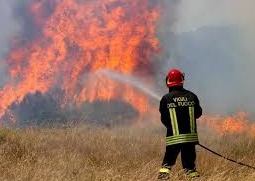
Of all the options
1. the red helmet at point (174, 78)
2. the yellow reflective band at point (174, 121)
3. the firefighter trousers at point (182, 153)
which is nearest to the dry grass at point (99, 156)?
the firefighter trousers at point (182, 153)

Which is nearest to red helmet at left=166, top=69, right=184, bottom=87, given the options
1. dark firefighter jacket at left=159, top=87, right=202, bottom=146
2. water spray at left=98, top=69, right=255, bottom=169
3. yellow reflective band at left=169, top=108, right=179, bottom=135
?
dark firefighter jacket at left=159, top=87, right=202, bottom=146

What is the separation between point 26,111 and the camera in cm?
2525

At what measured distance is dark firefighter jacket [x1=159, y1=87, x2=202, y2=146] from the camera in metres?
8.08

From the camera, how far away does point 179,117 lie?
26.6 feet

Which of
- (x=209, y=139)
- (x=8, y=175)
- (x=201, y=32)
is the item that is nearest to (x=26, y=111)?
(x=209, y=139)

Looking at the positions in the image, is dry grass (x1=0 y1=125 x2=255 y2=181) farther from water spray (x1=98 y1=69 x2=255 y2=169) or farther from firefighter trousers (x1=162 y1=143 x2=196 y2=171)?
water spray (x1=98 y1=69 x2=255 y2=169)

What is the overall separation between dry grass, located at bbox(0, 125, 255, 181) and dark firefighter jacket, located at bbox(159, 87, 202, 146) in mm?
589

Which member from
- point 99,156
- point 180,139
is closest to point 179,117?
point 180,139

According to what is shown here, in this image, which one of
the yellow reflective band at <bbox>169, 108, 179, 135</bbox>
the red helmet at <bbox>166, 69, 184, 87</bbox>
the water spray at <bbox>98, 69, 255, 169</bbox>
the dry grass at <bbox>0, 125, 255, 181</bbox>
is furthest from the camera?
the water spray at <bbox>98, 69, 255, 169</bbox>

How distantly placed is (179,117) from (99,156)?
2992mm

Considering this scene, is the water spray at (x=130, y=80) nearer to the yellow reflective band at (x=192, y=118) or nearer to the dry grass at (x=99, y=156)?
the dry grass at (x=99, y=156)

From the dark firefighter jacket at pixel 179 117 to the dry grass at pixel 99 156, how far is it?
59cm

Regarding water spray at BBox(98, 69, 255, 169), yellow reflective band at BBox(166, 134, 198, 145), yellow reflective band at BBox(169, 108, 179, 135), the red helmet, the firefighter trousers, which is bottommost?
the firefighter trousers

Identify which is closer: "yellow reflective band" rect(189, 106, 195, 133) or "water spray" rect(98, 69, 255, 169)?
"yellow reflective band" rect(189, 106, 195, 133)
